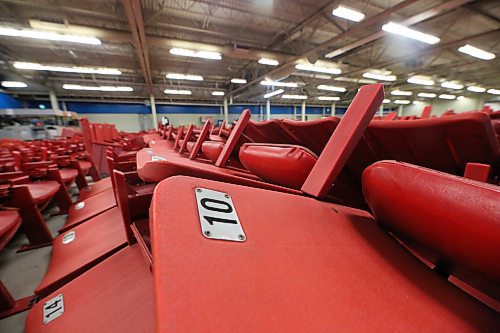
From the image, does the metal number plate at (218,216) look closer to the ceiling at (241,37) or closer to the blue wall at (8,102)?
the ceiling at (241,37)

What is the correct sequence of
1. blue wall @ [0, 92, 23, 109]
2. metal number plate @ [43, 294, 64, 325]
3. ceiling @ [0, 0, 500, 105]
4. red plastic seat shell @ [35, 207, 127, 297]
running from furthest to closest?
blue wall @ [0, 92, 23, 109]
ceiling @ [0, 0, 500, 105]
red plastic seat shell @ [35, 207, 127, 297]
metal number plate @ [43, 294, 64, 325]

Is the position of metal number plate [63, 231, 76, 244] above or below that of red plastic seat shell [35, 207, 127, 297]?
below

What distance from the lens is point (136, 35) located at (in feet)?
19.0

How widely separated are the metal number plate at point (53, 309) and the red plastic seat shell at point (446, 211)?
1212mm

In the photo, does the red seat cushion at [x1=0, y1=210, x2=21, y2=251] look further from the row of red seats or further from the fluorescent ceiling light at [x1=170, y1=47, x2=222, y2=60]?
the fluorescent ceiling light at [x1=170, y1=47, x2=222, y2=60]

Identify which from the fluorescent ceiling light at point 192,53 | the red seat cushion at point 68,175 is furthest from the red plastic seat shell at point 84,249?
the fluorescent ceiling light at point 192,53

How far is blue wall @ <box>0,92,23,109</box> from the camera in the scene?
38.3 ft

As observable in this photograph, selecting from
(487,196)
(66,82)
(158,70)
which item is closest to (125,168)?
(487,196)

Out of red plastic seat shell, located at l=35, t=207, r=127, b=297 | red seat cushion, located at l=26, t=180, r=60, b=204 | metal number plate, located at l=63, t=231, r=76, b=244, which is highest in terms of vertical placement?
red seat cushion, located at l=26, t=180, r=60, b=204

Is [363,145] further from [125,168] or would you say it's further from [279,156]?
[125,168]

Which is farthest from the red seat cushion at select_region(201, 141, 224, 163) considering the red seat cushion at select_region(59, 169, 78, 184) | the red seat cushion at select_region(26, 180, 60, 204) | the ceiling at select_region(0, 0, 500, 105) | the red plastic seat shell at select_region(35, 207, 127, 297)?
the ceiling at select_region(0, 0, 500, 105)

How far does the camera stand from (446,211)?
1.20 ft

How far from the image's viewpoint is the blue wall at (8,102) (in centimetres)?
1167

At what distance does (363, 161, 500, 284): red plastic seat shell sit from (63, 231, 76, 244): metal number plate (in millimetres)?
1935
